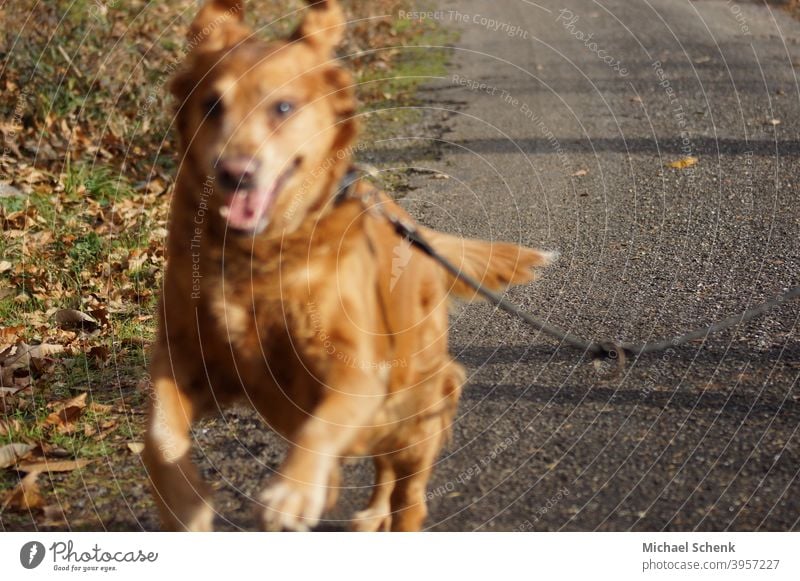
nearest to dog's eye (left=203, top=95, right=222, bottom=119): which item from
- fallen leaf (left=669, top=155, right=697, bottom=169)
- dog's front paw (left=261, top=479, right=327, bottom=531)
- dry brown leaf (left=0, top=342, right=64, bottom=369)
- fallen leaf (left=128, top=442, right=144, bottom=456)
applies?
dog's front paw (left=261, top=479, right=327, bottom=531)

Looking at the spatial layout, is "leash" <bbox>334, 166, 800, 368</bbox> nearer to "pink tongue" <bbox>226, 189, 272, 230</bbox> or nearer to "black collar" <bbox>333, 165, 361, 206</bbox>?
"black collar" <bbox>333, 165, 361, 206</bbox>

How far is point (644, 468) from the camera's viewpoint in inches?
131

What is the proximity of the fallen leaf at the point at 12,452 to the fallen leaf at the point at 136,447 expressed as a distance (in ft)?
1.17

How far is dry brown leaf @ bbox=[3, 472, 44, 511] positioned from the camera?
319 centimetres

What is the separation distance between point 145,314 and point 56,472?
1.37 meters

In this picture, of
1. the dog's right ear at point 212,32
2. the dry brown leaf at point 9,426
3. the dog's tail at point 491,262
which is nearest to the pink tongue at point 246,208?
the dog's right ear at point 212,32

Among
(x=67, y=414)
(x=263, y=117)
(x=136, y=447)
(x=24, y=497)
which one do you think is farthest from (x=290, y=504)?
(x=67, y=414)

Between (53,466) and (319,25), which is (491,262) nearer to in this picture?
(319,25)

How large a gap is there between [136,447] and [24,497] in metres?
0.49

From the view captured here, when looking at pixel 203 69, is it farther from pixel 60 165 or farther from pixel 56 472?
pixel 60 165

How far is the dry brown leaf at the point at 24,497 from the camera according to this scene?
3.19 metres

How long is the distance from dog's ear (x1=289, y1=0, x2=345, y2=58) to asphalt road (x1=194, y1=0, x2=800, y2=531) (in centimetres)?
153

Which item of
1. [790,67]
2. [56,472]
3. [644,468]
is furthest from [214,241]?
[790,67]

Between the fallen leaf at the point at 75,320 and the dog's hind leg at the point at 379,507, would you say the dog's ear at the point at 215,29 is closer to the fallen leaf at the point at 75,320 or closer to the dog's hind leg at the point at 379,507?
the dog's hind leg at the point at 379,507
